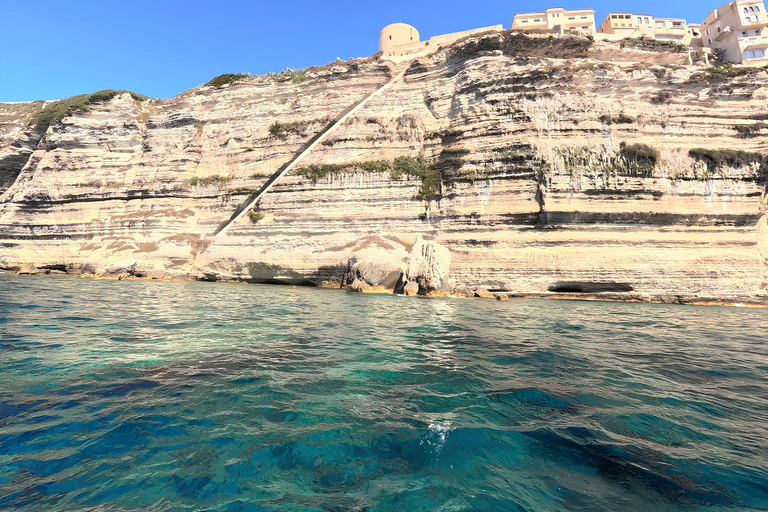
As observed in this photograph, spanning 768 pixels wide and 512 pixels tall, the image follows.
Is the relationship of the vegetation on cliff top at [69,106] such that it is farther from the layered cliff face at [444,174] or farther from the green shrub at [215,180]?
the green shrub at [215,180]

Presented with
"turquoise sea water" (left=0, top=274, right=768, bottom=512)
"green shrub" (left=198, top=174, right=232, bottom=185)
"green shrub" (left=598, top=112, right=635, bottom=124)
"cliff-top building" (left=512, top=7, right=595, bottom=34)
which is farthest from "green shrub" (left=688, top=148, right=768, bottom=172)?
"green shrub" (left=198, top=174, right=232, bottom=185)

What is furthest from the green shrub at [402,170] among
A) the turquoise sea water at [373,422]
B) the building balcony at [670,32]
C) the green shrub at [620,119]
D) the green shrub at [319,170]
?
the building balcony at [670,32]

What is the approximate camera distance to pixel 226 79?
3447 cm

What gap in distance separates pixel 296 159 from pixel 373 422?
2712 centimetres

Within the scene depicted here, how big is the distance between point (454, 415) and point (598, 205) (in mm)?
20746

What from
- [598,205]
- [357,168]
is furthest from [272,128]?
[598,205]

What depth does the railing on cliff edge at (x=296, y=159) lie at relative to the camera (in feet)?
89.0

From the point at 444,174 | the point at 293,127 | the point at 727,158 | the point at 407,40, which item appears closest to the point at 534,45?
the point at 444,174

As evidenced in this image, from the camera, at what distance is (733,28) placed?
123ft

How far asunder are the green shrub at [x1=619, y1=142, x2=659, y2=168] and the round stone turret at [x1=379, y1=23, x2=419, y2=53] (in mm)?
26279

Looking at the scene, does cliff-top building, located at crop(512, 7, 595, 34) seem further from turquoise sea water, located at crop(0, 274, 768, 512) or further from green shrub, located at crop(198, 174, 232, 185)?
turquoise sea water, located at crop(0, 274, 768, 512)

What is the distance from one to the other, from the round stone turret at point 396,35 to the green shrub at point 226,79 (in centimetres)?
1517

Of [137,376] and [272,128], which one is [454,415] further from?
[272,128]

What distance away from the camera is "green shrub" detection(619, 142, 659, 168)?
69.4 feet
